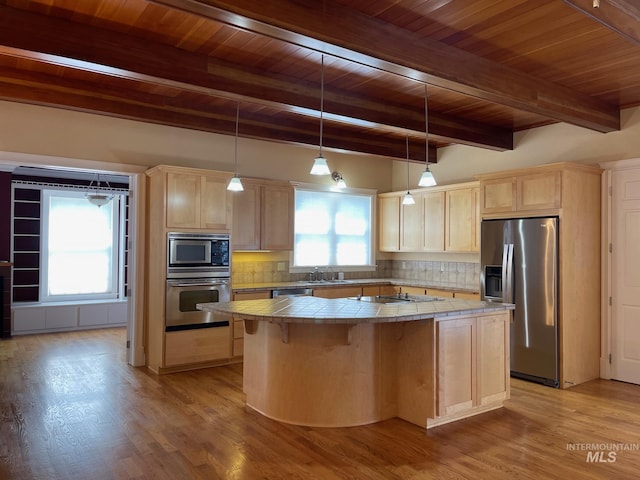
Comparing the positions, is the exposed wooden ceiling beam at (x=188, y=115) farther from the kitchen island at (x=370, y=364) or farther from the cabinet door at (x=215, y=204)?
the kitchen island at (x=370, y=364)

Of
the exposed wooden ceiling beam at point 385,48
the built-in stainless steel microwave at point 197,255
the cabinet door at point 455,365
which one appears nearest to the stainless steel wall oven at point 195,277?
the built-in stainless steel microwave at point 197,255

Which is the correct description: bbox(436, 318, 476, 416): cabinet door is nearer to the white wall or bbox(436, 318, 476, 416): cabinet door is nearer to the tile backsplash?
the tile backsplash

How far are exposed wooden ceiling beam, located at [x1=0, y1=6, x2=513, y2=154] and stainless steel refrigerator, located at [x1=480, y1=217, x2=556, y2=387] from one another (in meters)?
1.56

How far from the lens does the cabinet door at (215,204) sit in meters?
5.34

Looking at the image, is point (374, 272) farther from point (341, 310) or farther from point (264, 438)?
point (264, 438)

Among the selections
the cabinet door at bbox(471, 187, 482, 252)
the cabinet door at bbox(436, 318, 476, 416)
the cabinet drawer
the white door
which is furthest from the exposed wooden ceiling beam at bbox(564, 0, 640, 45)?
the cabinet drawer

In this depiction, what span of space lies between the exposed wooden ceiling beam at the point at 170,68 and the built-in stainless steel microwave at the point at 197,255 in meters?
1.84

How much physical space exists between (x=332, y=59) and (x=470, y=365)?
266 centimetres

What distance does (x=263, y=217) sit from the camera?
6.07 metres

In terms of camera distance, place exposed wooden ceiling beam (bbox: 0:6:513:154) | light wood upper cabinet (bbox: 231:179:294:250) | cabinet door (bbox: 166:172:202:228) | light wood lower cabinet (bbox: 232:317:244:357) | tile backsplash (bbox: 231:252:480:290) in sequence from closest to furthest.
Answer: exposed wooden ceiling beam (bbox: 0:6:513:154) < cabinet door (bbox: 166:172:202:228) < light wood lower cabinet (bbox: 232:317:244:357) < light wood upper cabinet (bbox: 231:179:294:250) < tile backsplash (bbox: 231:252:480:290)

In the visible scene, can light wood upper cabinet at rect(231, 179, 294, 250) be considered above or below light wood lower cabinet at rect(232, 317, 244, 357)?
above

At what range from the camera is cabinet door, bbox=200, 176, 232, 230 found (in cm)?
534

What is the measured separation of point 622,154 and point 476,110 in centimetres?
159

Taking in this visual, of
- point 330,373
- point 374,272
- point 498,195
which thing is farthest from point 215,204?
point 498,195
